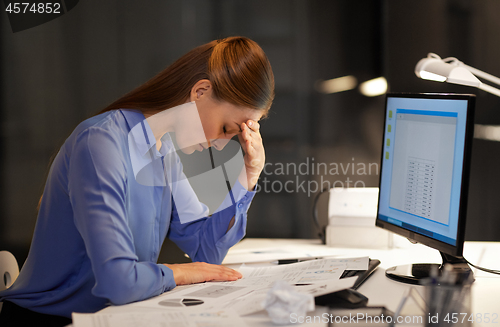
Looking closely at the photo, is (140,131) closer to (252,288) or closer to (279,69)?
(252,288)

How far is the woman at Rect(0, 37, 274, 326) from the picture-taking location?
0.83 m

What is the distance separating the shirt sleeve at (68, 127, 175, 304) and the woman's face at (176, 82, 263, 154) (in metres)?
0.27

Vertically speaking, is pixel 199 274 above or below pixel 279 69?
below

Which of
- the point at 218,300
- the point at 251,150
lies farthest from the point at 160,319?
the point at 251,150

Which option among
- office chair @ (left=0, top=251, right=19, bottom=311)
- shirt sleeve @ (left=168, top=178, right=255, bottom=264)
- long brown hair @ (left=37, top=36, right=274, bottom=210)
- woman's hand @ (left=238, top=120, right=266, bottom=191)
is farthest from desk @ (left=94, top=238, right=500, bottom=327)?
office chair @ (left=0, top=251, right=19, bottom=311)

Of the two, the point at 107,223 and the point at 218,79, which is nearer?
the point at 107,223

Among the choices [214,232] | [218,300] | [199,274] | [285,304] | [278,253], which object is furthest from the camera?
[278,253]

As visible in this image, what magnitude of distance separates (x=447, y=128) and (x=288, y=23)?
1199 millimetres

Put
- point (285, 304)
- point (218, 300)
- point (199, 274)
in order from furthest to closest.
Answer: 1. point (199, 274)
2. point (218, 300)
3. point (285, 304)

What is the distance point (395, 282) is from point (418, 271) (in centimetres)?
10

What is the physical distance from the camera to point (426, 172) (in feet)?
3.27

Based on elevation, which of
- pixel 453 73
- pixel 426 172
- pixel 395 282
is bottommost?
pixel 395 282

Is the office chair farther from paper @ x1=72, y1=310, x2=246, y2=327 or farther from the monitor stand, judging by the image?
the monitor stand

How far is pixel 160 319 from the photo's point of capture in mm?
691
